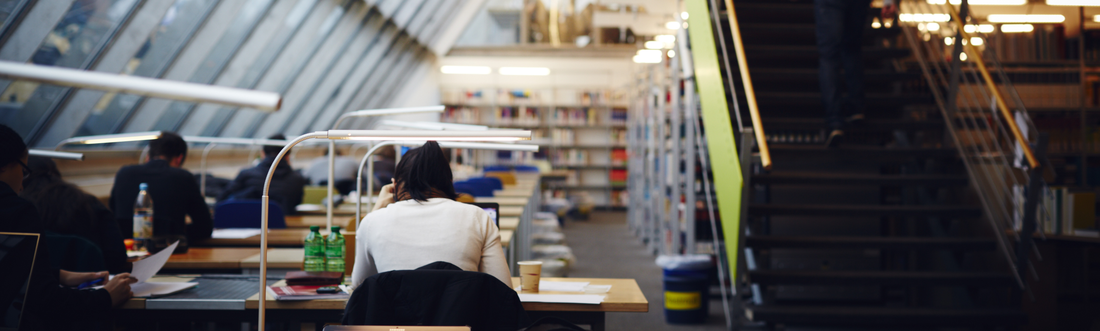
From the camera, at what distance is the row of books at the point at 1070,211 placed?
370 cm

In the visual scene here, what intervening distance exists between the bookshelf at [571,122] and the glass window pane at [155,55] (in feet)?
22.1

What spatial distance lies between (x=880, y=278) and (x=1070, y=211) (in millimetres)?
1123

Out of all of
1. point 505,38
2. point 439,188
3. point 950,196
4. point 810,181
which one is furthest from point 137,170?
point 505,38

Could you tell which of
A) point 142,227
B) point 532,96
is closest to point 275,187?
point 142,227

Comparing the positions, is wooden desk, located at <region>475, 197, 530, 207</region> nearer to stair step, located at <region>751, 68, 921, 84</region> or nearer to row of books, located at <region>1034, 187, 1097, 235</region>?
stair step, located at <region>751, 68, 921, 84</region>

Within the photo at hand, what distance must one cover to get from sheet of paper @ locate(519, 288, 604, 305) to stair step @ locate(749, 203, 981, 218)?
1.72 m

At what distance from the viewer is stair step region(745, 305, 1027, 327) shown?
326 cm

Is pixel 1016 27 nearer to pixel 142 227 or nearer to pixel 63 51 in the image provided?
pixel 142 227

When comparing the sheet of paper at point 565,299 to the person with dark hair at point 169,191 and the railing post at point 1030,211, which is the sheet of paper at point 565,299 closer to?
the person with dark hair at point 169,191

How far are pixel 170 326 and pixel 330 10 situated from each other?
5.25 meters

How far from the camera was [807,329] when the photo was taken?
12.1 ft

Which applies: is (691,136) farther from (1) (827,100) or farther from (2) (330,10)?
(2) (330,10)

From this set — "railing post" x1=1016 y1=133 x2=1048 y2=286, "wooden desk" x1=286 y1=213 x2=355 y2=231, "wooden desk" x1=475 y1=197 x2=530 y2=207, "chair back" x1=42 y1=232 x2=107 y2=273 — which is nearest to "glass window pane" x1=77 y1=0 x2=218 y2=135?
"wooden desk" x1=286 y1=213 x2=355 y2=231

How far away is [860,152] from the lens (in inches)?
152
